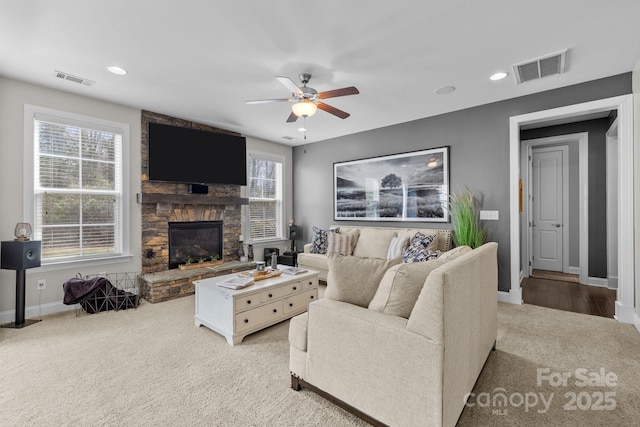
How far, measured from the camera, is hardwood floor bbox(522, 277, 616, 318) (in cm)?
351

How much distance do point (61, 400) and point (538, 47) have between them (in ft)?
14.7

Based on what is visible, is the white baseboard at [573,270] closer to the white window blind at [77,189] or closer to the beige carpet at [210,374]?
the beige carpet at [210,374]

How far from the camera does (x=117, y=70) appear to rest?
2979 millimetres

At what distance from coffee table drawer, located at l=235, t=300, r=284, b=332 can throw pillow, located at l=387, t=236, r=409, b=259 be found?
1942 millimetres

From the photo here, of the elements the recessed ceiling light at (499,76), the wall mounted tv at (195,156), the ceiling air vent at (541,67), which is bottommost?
the wall mounted tv at (195,156)

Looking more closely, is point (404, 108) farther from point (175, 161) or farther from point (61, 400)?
point (61, 400)

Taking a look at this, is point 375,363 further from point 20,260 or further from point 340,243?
point 20,260

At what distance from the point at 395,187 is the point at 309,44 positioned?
2.94 m

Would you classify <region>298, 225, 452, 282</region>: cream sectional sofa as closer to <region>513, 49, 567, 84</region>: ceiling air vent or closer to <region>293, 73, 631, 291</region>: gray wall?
<region>293, 73, 631, 291</region>: gray wall

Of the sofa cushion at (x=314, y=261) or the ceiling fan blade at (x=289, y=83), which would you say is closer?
the ceiling fan blade at (x=289, y=83)

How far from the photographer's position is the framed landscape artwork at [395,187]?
4.44m

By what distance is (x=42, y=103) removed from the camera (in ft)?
11.1

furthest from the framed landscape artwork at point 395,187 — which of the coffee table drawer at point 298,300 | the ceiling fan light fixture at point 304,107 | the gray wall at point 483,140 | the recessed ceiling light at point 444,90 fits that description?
the ceiling fan light fixture at point 304,107

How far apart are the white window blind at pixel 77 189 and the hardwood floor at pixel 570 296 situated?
5.62 m
